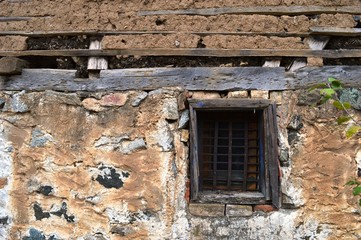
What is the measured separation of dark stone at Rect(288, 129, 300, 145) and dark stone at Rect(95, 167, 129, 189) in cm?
136

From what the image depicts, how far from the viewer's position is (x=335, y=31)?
3.28 metres

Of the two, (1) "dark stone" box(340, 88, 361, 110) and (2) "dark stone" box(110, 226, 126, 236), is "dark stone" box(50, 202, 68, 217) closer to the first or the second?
(2) "dark stone" box(110, 226, 126, 236)

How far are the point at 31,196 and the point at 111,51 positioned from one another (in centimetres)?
141

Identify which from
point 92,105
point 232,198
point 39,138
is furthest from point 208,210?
point 39,138

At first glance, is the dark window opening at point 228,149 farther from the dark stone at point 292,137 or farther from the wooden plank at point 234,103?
the dark stone at point 292,137

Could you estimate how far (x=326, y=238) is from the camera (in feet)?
10.6

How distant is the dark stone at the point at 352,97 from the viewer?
3.24 meters

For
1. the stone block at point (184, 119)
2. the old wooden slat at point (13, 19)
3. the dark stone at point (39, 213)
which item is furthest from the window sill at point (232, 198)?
the old wooden slat at point (13, 19)

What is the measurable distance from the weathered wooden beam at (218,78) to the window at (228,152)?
19cm

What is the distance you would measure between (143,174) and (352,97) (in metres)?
1.81

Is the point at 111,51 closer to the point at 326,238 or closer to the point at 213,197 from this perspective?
the point at 213,197

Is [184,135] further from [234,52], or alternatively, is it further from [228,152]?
[234,52]

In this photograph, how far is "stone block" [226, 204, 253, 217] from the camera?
129 inches

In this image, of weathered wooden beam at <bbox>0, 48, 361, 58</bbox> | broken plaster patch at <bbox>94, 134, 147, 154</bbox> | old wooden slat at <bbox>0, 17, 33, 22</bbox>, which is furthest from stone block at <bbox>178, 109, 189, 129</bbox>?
old wooden slat at <bbox>0, 17, 33, 22</bbox>
